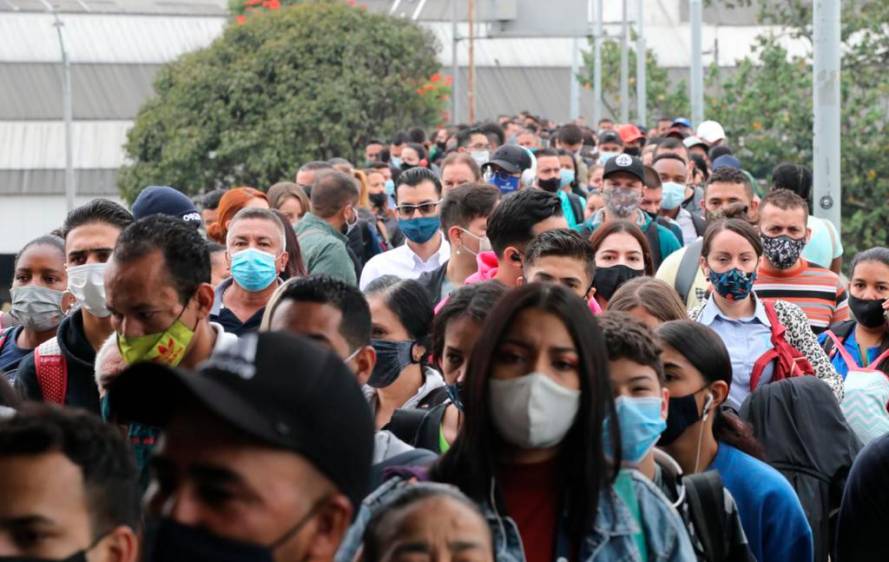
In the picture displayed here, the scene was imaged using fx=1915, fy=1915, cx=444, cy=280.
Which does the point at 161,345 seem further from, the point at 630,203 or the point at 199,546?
the point at 630,203

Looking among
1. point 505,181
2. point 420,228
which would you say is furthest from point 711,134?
point 420,228

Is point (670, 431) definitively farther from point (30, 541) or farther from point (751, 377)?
point (30, 541)

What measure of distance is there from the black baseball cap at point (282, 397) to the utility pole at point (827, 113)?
34.0 feet

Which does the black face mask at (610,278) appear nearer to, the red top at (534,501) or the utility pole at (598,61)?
the red top at (534,501)

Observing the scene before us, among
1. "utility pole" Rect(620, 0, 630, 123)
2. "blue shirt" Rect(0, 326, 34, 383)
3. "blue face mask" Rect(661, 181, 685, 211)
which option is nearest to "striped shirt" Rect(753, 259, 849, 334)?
"blue face mask" Rect(661, 181, 685, 211)

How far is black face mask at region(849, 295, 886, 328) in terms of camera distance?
976 cm

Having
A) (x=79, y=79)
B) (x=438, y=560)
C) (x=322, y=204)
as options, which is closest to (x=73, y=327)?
(x=438, y=560)

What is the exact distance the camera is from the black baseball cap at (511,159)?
1337 centimetres

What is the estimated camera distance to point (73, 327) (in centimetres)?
661

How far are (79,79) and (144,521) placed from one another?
4963cm

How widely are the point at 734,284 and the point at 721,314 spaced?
178 millimetres

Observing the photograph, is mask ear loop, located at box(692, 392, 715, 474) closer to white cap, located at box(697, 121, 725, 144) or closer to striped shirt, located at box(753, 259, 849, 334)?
striped shirt, located at box(753, 259, 849, 334)

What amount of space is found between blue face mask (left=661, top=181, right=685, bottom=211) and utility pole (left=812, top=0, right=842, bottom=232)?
1047mm

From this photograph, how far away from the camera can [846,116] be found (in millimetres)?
26234
